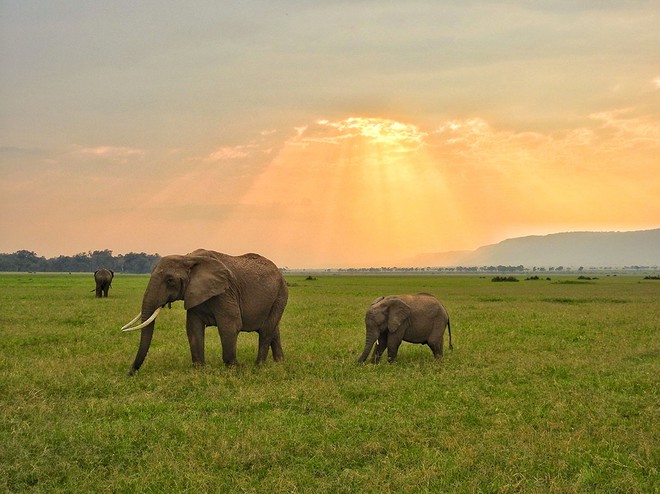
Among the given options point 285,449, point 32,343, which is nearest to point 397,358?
point 285,449

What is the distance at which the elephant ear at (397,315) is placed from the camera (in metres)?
15.3

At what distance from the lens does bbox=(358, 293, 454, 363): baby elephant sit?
15.3m

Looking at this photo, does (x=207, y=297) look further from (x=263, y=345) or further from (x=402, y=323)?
(x=402, y=323)

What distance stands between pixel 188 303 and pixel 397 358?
6375 mm

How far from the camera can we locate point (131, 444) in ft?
28.2

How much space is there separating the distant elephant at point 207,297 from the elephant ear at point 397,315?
137 inches

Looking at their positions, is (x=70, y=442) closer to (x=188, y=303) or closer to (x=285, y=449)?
(x=285, y=449)

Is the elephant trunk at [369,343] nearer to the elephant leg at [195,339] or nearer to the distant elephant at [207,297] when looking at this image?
the distant elephant at [207,297]

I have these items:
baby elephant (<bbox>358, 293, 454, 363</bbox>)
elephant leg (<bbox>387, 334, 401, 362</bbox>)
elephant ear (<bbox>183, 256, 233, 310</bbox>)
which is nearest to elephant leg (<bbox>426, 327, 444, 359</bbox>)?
baby elephant (<bbox>358, 293, 454, 363</bbox>)

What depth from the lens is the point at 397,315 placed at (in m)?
15.4

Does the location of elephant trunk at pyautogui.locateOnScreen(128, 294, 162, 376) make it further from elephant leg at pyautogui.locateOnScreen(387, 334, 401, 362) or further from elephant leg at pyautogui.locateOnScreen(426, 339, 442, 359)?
elephant leg at pyautogui.locateOnScreen(426, 339, 442, 359)

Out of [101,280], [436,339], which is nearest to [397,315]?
[436,339]

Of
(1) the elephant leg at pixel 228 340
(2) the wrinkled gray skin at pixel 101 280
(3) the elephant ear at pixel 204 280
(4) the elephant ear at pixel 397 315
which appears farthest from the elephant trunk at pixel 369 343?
(2) the wrinkled gray skin at pixel 101 280

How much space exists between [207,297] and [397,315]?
207 inches
